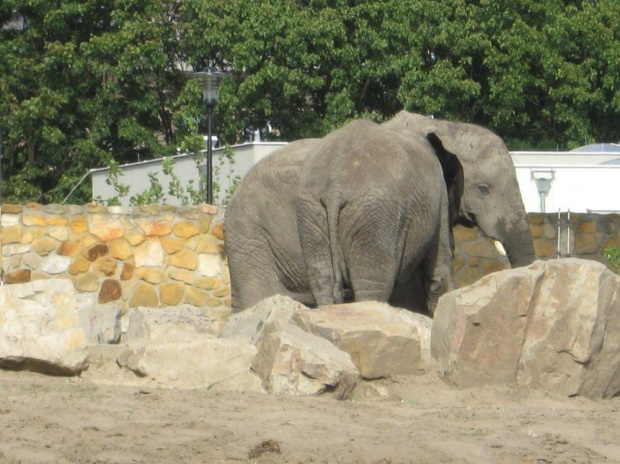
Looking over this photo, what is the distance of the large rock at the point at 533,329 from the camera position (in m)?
7.33

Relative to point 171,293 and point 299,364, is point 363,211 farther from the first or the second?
point 171,293

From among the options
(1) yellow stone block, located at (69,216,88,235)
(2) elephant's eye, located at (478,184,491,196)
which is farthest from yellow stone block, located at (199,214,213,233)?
(2) elephant's eye, located at (478,184,491,196)

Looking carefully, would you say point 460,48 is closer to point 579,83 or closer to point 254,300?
point 579,83

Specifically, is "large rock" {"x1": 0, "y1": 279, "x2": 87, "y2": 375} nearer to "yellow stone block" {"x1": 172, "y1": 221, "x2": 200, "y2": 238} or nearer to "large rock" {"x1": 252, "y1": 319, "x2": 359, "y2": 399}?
"large rock" {"x1": 252, "y1": 319, "x2": 359, "y2": 399}

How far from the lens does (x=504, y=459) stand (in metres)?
5.71

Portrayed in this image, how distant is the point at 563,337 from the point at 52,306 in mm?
2726

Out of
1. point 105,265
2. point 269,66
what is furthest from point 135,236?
point 269,66

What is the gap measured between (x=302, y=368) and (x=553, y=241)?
8.76m

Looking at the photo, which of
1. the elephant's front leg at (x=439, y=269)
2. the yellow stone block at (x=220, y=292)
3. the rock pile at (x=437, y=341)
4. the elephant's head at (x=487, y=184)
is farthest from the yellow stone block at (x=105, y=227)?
the rock pile at (x=437, y=341)

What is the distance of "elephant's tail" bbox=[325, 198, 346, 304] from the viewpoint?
922 centimetres

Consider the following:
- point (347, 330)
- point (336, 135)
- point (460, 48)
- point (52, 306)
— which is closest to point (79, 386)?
point (52, 306)

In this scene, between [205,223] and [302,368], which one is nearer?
[302,368]

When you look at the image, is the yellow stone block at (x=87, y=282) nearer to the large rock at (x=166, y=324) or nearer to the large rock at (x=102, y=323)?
the large rock at (x=102, y=323)

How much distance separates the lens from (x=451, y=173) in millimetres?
10859
